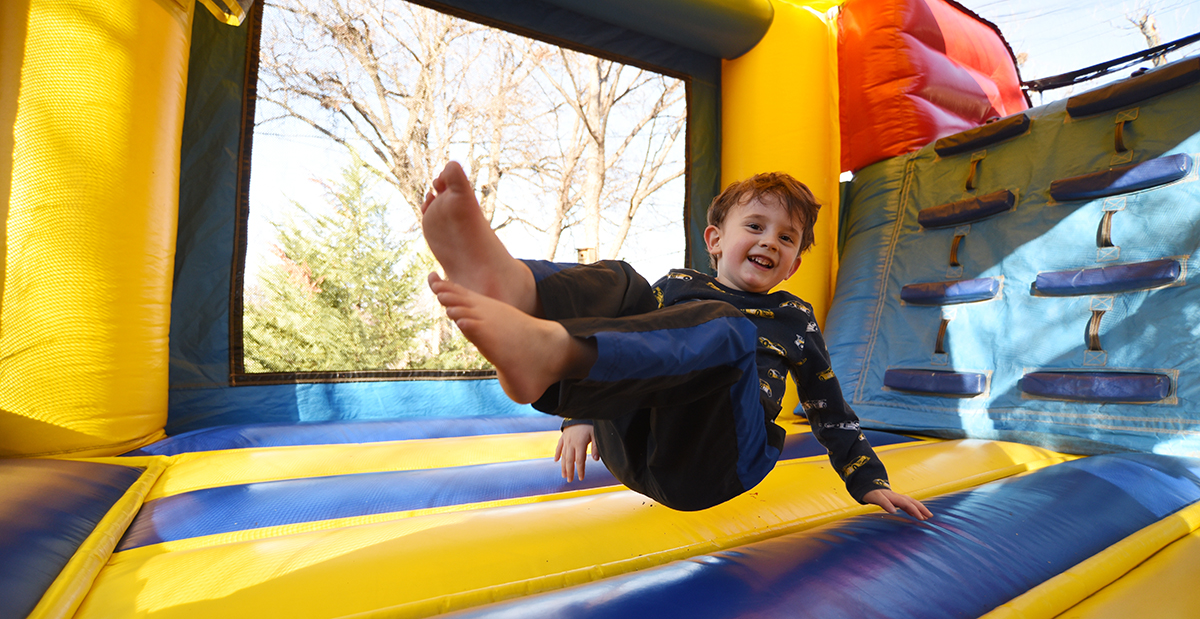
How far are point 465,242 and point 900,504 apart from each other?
781 mm

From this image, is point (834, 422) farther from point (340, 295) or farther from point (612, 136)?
point (612, 136)

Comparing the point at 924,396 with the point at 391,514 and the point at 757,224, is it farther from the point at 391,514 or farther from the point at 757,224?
the point at 391,514

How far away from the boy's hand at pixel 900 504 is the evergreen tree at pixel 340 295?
5.27ft

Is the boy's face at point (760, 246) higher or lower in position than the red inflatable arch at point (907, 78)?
lower

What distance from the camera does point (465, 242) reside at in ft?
2.32

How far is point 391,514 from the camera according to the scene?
3.17ft

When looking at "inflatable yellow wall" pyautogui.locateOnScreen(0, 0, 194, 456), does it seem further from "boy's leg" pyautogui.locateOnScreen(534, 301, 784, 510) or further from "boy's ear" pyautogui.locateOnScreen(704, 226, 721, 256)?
"boy's ear" pyautogui.locateOnScreen(704, 226, 721, 256)

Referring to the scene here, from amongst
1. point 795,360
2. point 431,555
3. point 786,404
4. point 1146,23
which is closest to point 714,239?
point 795,360

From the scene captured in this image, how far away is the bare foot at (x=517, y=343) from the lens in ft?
1.81

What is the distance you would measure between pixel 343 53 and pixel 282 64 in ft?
0.86

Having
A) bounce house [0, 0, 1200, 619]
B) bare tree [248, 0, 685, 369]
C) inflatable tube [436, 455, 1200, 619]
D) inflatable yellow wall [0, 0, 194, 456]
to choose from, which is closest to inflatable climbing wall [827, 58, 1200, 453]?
bounce house [0, 0, 1200, 619]

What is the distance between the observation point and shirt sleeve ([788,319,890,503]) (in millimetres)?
970

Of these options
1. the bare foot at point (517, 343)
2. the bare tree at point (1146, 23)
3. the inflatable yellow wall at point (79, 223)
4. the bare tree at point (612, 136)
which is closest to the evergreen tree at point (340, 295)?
the inflatable yellow wall at point (79, 223)

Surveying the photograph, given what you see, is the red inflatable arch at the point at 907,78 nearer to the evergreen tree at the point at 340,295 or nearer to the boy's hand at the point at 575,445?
the evergreen tree at the point at 340,295
